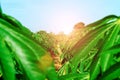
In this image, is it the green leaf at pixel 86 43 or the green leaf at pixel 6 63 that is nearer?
the green leaf at pixel 6 63

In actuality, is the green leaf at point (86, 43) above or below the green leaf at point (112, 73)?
Result: above

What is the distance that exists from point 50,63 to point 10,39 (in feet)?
0.42

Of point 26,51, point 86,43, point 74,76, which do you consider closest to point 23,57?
point 26,51

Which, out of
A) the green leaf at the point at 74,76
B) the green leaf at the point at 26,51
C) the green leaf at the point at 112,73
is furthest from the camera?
the green leaf at the point at 74,76

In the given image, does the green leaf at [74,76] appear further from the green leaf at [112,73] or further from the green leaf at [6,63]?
the green leaf at [6,63]

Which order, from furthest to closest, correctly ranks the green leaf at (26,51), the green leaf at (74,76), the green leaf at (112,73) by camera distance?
the green leaf at (74,76), the green leaf at (112,73), the green leaf at (26,51)

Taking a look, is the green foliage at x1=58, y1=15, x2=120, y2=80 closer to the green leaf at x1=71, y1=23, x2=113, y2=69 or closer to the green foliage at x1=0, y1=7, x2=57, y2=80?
the green leaf at x1=71, y1=23, x2=113, y2=69

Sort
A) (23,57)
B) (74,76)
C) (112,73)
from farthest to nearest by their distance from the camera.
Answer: (74,76)
(112,73)
(23,57)

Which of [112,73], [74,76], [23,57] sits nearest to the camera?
[23,57]

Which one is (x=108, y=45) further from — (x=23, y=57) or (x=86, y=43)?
(x=23, y=57)

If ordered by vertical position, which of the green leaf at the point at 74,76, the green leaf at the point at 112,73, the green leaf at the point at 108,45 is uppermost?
the green leaf at the point at 108,45

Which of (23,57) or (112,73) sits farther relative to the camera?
(112,73)

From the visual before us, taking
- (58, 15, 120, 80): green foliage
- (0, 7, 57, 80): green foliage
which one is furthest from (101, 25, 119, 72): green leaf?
(0, 7, 57, 80): green foliage

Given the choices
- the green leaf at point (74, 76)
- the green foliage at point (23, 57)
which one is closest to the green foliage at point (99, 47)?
the green foliage at point (23, 57)
